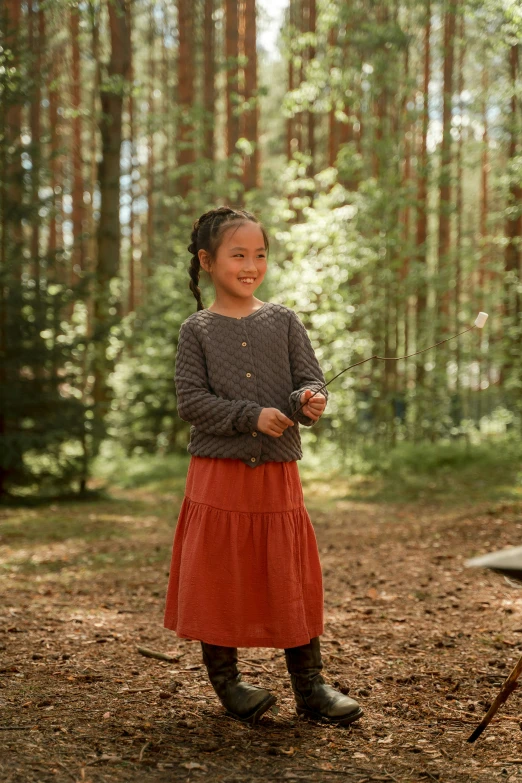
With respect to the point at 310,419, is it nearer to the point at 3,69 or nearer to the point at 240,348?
the point at 240,348

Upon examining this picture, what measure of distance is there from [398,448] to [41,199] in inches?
257

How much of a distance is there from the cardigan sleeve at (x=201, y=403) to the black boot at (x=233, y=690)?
839 mm

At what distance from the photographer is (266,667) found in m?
3.78

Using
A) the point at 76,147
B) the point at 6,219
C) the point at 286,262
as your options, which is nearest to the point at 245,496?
the point at 6,219

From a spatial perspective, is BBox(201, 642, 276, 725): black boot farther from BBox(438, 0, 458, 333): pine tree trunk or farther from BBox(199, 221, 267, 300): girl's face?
BBox(438, 0, 458, 333): pine tree trunk

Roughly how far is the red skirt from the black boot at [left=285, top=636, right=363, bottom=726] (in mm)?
112

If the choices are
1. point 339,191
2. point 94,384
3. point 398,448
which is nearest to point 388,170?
point 339,191

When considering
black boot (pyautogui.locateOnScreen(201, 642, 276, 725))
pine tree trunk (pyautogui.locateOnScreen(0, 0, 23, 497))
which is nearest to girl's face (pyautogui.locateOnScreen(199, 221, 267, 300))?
black boot (pyautogui.locateOnScreen(201, 642, 276, 725))

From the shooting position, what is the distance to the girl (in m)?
2.90

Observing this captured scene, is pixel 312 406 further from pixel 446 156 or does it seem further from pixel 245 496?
pixel 446 156

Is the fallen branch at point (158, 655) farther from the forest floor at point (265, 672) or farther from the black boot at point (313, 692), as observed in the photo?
the black boot at point (313, 692)

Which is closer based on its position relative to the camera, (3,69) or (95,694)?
(95,694)

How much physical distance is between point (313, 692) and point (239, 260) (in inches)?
66.4

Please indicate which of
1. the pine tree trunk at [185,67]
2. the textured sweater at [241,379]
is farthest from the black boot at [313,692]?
the pine tree trunk at [185,67]
